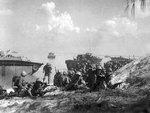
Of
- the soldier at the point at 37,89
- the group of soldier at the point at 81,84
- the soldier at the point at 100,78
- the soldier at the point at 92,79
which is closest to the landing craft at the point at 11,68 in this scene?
the group of soldier at the point at 81,84

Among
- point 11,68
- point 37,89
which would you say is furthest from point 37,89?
point 11,68

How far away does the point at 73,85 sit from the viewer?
511 inches

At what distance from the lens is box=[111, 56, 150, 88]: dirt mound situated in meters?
11.7

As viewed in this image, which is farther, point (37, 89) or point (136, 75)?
point (136, 75)

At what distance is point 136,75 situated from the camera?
13156mm

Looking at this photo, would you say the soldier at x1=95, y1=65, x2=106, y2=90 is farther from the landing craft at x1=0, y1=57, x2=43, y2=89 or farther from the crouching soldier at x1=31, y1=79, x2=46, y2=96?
the landing craft at x1=0, y1=57, x2=43, y2=89

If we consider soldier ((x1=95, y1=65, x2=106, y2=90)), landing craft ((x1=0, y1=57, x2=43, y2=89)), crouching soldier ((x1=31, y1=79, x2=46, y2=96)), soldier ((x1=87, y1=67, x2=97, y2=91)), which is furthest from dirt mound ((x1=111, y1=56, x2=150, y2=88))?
landing craft ((x1=0, y1=57, x2=43, y2=89))

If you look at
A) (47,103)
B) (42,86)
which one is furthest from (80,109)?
(42,86)

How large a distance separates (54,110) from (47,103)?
101 centimetres

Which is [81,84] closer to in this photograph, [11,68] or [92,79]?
[92,79]

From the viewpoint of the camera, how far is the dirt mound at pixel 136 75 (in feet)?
38.5

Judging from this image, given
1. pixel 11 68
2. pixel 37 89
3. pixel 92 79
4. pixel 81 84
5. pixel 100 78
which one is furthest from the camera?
pixel 11 68

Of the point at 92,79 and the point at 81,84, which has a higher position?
the point at 92,79

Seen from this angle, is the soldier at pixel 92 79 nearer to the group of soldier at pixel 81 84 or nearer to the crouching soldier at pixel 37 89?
the group of soldier at pixel 81 84
